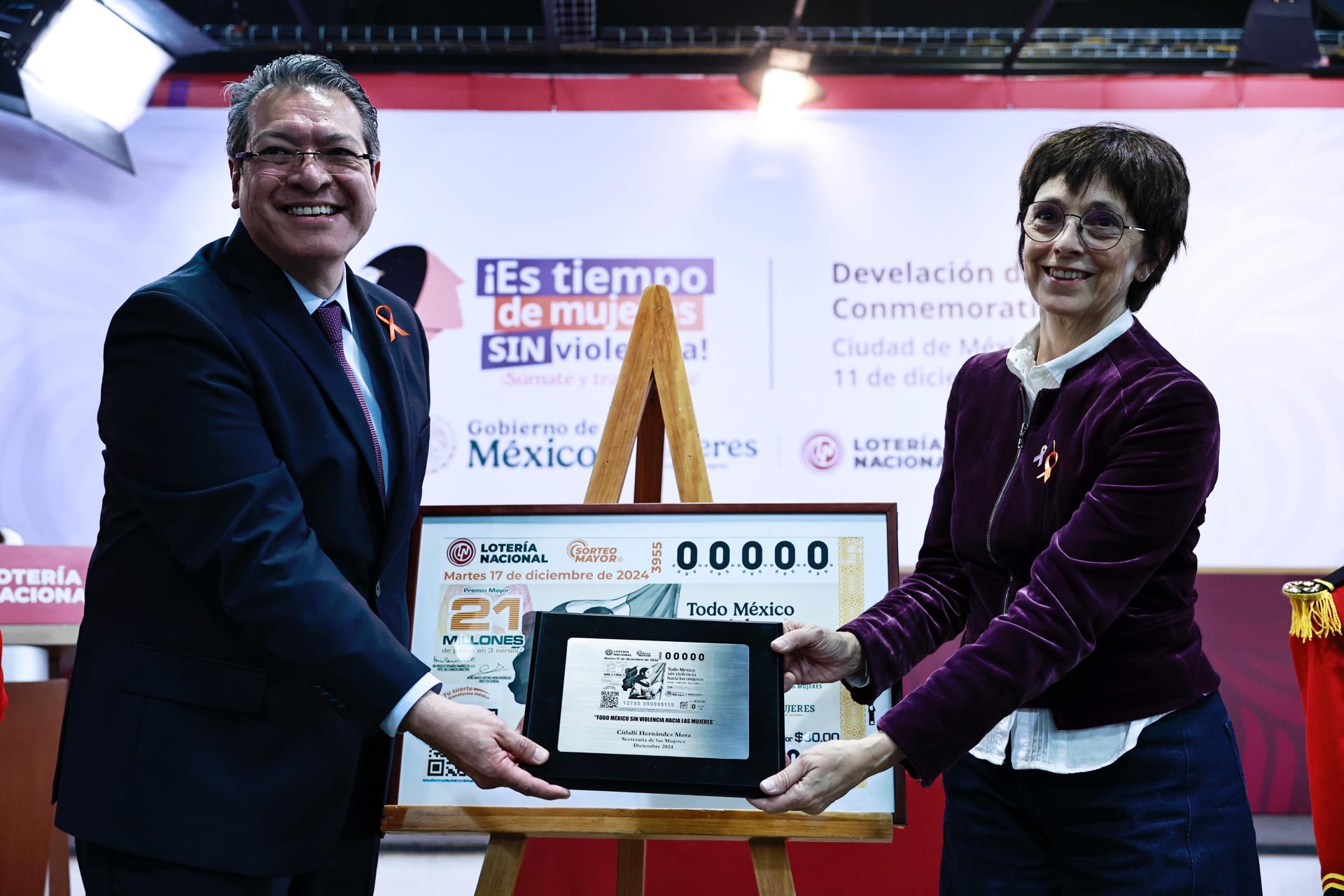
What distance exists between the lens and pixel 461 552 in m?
2.03

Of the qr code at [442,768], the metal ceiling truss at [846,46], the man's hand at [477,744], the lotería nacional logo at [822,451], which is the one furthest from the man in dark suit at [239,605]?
the metal ceiling truss at [846,46]

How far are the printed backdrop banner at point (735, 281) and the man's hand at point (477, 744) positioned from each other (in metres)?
2.60

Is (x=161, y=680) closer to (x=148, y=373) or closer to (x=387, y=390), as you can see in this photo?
(x=148, y=373)

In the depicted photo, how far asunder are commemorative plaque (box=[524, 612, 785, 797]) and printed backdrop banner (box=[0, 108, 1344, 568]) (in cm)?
249

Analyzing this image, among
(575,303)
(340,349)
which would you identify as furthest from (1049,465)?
(575,303)

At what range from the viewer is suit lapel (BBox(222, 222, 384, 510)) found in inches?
61.2

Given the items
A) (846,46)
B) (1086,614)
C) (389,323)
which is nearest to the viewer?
(1086,614)

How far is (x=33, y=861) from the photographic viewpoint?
314cm

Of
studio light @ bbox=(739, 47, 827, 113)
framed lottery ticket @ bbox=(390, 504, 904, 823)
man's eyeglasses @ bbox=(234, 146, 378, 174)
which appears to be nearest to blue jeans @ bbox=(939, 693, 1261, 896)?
framed lottery ticket @ bbox=(390, 504, 904, 823)

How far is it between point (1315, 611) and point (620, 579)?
1.47 m

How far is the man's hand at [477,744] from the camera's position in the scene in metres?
1.49

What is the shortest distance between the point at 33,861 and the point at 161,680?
2.29 metres

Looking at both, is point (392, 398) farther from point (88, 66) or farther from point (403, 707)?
point (88, 66)

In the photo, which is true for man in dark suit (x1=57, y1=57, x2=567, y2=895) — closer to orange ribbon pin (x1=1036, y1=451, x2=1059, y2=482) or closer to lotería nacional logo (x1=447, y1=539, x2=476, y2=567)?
lotería nacional logo (x1=447, y1=539, x2=476, y2=567)
